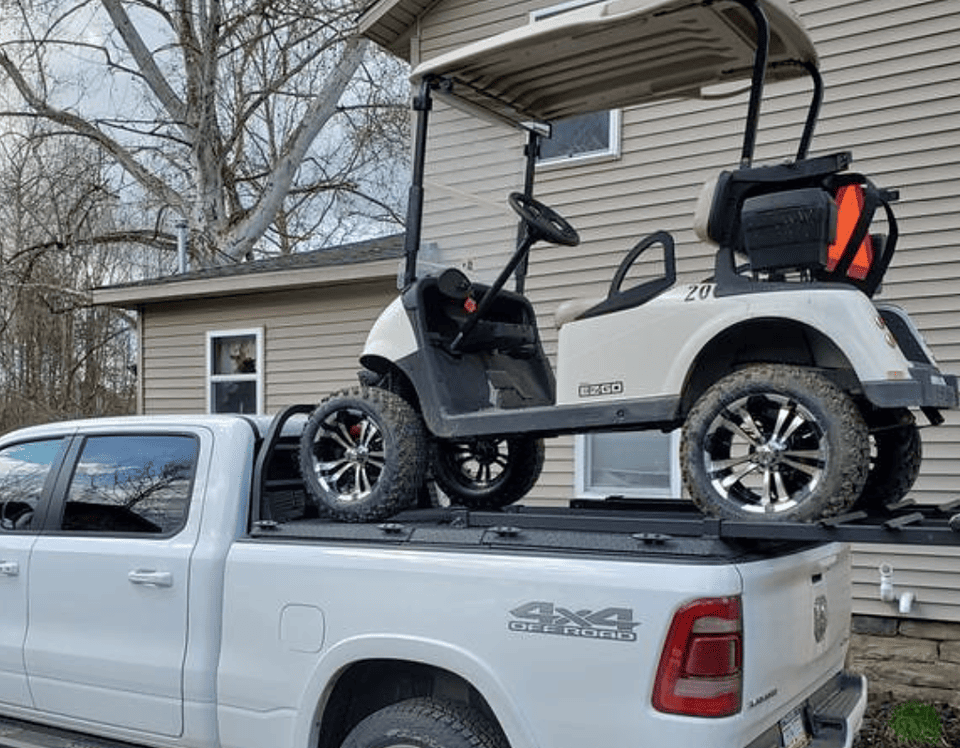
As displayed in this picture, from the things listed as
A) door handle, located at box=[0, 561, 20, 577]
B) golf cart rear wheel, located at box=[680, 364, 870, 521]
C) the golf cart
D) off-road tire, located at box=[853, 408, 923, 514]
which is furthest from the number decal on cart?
door handle, located at box=[0, 561, 20, 577]

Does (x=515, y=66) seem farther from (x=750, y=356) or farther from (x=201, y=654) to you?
(x=201, y=654)

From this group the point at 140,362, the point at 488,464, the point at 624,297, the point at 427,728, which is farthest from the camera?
the point at 140,362

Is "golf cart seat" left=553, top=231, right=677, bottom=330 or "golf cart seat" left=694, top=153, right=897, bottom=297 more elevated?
"golf cart seat" left=694, top=153, right=897, bottom=297

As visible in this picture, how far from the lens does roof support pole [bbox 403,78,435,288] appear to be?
4.21 metres

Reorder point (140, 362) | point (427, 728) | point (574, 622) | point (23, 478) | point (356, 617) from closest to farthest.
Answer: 1. point (574, 622)
2. point (427, 728)
3. point (356, 617)
4. point (23, 478)
5. point (140, 362)

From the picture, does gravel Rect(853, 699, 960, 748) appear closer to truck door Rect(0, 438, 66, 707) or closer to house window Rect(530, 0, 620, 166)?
truck door Rect(0, 438, 66, 707)

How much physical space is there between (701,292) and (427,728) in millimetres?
1717

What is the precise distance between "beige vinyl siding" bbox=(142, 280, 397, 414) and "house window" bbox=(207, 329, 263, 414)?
96 millimetres

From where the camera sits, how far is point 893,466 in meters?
3.74

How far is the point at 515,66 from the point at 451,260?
14.3 feet

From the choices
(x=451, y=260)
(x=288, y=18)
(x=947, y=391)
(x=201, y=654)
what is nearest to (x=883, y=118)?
(x=451, y=260)

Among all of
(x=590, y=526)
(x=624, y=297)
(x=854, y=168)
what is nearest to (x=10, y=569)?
(x=590, y=526)

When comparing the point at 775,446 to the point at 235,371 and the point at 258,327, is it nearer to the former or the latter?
the point at 258,327

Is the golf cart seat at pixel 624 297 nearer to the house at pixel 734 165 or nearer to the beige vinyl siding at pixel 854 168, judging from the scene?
the house at pixel 734 165
